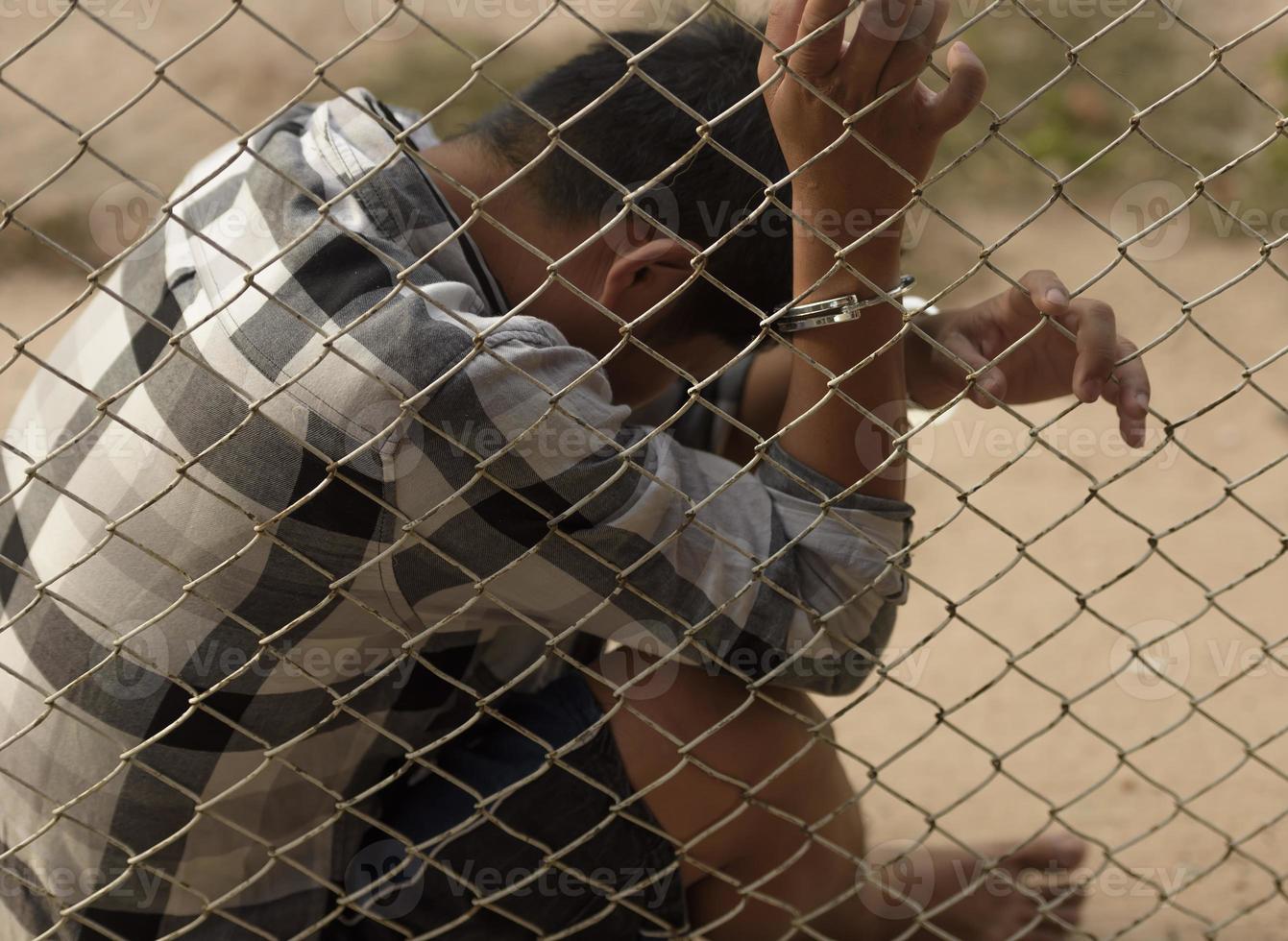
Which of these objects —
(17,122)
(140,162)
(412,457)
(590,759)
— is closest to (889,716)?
(590,759)

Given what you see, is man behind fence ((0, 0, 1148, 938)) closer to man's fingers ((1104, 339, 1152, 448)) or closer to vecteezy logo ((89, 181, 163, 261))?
man's fingers ((1104, 339, 1152, 448))

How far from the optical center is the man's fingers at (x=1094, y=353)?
133cm

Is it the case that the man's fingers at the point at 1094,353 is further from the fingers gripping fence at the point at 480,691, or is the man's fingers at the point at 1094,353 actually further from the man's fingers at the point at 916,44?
the man's fingers at the point at 916,44

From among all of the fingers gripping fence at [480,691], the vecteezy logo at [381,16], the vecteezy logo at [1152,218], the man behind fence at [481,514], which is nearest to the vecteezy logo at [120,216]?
the vecteezy logo at [381,16]

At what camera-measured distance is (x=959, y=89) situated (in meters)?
1.05

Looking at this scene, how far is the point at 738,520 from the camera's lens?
1.34 metres

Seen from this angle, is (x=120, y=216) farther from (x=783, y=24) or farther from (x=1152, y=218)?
(x=1152, y=218)

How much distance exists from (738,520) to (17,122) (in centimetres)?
380

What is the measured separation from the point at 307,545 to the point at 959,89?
75 centimetres

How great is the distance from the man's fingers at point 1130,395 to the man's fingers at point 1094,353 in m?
0.02

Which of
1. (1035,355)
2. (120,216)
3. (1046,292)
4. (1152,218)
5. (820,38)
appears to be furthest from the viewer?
(1152,218)

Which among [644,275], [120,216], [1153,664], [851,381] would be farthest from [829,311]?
[120,216]

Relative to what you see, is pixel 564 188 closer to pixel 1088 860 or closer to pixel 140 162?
pixel 1088 860

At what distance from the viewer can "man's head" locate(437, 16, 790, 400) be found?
1343 millimetres
